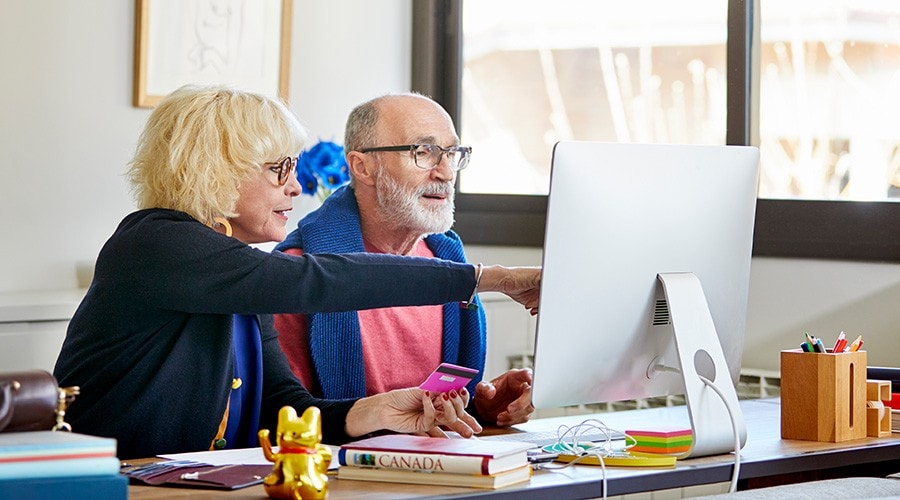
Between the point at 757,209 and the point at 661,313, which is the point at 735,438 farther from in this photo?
the point at 757,209

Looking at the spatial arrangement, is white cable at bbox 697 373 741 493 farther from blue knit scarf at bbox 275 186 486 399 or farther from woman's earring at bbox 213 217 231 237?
woman's earring at bbox 213 217 231 237

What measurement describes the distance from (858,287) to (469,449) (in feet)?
6.04

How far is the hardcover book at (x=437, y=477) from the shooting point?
1.55m

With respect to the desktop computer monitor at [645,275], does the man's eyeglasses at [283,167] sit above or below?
above

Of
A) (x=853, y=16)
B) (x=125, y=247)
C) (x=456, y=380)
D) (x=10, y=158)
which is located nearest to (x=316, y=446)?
(x=456, y=380)

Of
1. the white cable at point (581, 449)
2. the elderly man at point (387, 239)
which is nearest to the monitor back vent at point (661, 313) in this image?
the white cable at point (581, 449)

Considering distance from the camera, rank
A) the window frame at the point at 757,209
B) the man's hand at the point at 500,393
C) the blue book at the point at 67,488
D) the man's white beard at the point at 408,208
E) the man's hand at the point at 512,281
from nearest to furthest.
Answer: the blue book at the point at 67,488
the man's hand at the point at 512,281
the man's hand at the point at 500,393
the man's white beard at the point at 408,208
the window frame at the point at 757,209

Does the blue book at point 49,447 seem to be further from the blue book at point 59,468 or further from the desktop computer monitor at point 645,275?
the desktop computer monitor at point 645,275

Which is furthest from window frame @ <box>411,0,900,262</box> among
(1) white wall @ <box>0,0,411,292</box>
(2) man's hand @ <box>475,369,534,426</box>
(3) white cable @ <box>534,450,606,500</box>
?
(3) white cable @ <box>534,450,606,500</box>

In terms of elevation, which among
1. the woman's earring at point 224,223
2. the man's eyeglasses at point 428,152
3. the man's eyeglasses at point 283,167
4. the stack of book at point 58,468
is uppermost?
the man's eyeglasses at point 428,152

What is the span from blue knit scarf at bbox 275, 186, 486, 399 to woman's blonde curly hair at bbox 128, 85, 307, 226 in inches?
14.4

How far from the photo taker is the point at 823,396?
6.71ft

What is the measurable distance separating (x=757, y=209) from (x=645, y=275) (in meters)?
1.60

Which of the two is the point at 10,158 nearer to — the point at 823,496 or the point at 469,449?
the point at 469,449
